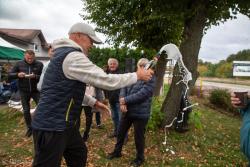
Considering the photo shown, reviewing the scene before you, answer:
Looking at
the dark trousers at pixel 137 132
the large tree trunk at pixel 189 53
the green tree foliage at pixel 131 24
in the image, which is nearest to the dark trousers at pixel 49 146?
the dark trousers at pixel 137 132

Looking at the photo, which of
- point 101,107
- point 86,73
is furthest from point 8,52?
point 86,73

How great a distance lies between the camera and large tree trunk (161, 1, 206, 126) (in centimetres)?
921

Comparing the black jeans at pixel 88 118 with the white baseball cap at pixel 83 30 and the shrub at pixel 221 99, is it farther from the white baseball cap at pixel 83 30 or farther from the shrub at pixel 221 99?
the shrub at pixel 221 99

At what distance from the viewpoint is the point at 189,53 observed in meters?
9.23

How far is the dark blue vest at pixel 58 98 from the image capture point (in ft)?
12.0

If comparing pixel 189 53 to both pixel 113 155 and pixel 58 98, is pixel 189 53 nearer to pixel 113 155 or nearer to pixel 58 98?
pixel 113 155

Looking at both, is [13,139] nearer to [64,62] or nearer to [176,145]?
[176,145]

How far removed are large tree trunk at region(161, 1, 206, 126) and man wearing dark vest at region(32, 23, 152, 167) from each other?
565 cm

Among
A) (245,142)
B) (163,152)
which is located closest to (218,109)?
(163,152)

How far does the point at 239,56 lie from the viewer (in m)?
79.9

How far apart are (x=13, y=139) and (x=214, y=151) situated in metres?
4.90

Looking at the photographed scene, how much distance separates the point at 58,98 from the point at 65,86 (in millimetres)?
149

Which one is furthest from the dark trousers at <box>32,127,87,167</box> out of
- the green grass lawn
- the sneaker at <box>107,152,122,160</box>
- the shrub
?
the shrub

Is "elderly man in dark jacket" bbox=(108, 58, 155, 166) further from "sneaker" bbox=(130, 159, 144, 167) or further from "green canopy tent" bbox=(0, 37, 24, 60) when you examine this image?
"green canopy tent" bbox=(0, 37, 24, 60)
